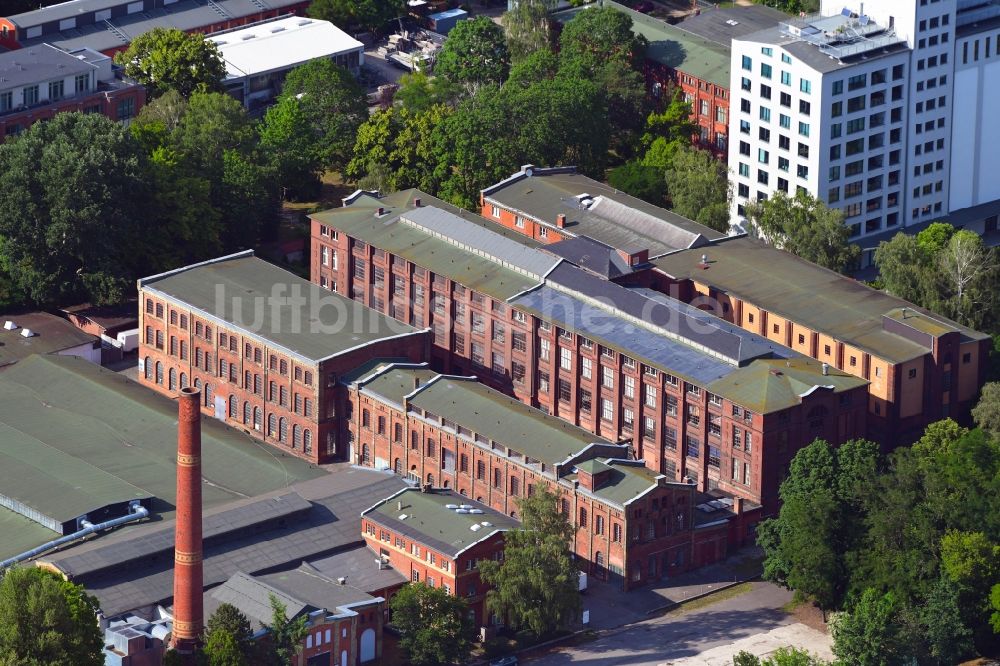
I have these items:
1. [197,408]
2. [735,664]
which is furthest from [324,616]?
[735,664]

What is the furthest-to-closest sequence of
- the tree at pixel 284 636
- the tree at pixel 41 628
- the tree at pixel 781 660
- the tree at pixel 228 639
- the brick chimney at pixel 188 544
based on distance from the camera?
the brick chimney at pixel 188 544
the tree at pixel 284 636
the tree at pixel 781 660
the tree at pixel 228 639
the tree at pixel 41 628

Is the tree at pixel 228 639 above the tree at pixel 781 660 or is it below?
above

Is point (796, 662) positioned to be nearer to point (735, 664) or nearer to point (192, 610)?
point (735, 664)

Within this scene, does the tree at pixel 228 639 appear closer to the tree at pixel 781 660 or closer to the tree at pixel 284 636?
the tree at pixel 284 636

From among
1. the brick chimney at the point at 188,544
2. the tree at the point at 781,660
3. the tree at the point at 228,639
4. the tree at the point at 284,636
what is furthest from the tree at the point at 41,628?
the tree at the point at 781,660

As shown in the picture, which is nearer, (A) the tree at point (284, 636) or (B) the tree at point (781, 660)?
(B) the tree at point (781, 660)

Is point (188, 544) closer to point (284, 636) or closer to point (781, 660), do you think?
point (284, 636)

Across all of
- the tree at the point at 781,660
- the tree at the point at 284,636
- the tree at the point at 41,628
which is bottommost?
the tree at the point at 781,660
